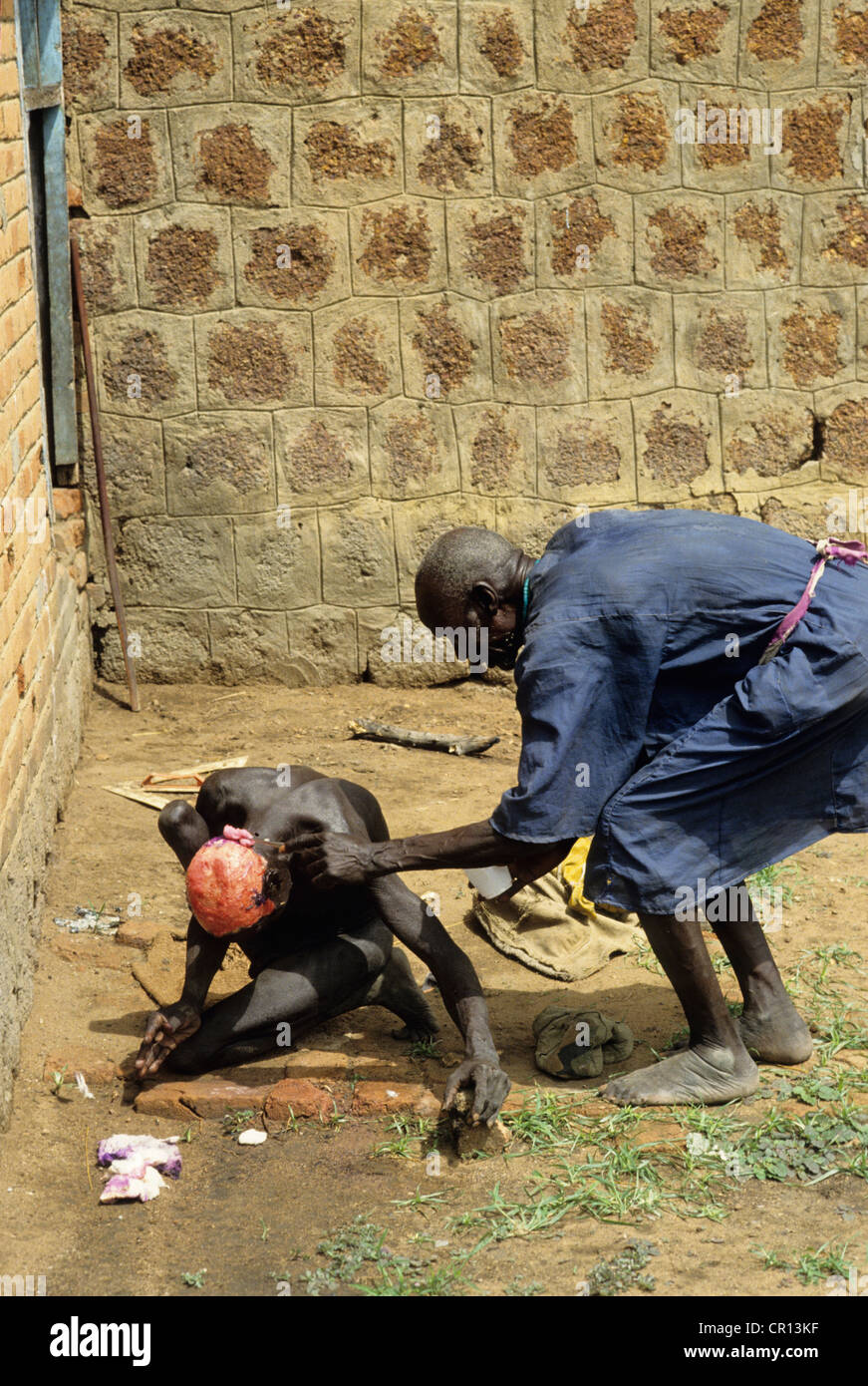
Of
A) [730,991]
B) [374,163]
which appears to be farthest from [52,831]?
[374,163]

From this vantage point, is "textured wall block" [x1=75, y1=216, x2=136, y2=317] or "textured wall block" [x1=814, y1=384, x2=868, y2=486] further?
"textured wall block" [x1=814, y1=384, x2=868, y2=486]

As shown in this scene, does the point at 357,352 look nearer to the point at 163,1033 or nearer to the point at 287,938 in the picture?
the point at 287,938

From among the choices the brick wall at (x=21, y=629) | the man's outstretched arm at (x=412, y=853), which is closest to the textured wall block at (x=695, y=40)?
the brick wall at (x=21, y=629)

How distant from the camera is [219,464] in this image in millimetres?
6664

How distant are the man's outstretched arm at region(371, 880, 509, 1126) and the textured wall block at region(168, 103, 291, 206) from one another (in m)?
3.88

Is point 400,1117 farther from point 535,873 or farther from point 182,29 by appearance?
point 182,29

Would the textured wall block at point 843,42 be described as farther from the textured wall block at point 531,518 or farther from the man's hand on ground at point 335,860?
the man's hand on ground at point 335,860

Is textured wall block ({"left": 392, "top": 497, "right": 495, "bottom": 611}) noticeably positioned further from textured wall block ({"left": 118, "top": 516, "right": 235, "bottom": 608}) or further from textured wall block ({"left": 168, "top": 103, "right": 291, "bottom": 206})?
textured wall block ({"left": 168, "top": 103, "right": 291, "bottom": 206})

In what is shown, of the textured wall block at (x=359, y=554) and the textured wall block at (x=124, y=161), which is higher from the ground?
the textured wall block at (x=124, y=161)

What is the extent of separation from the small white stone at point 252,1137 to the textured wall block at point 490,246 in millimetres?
4172

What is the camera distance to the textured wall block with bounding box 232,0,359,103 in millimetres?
6258

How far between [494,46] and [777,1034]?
4.55 metres

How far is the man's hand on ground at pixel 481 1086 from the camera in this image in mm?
3359

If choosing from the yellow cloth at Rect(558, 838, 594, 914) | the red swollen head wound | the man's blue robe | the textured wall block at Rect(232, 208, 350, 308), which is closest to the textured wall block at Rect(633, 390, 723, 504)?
the textured wall block at Rect(232, 208, 350, 308)
